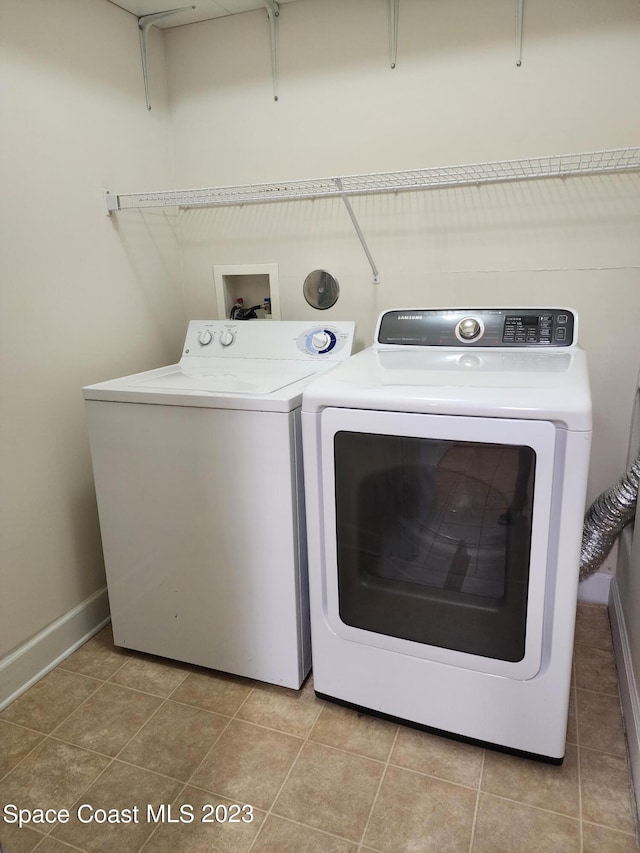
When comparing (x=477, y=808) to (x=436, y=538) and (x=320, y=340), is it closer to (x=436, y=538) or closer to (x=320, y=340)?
(x=436, y=538)

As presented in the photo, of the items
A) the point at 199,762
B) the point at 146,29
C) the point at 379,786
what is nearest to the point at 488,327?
the point at 379,786

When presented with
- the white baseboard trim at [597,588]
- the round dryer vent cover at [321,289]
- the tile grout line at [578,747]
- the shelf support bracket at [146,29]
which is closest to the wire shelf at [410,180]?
the round dryer vent cover at [321,289]

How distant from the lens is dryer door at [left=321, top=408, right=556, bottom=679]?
1.22 metres

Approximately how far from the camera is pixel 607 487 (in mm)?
1977

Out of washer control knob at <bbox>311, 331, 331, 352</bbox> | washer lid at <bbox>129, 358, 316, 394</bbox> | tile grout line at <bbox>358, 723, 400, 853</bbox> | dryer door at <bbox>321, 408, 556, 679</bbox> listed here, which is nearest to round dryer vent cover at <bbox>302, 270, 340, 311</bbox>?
washer control knob at <bbox>311, 331, 331, 352</bbox>

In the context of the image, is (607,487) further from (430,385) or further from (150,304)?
(150,304)

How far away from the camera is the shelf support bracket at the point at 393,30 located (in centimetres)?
183

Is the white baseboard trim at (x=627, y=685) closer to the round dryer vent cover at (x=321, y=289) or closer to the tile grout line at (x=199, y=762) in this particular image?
the tile grout line at (x=199, y=762)

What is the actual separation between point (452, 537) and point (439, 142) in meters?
1.40

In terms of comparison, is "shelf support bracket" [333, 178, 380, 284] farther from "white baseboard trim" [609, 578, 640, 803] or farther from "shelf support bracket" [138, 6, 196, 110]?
"white baseboard trim" [609, 578, 640, 803]

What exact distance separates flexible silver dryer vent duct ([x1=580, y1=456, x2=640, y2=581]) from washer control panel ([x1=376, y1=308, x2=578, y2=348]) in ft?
1.68

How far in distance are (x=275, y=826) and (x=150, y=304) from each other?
182cm

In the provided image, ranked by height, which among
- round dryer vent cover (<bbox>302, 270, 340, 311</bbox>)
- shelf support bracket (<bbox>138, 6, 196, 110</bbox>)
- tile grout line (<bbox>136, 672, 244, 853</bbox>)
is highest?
shelf support bracket (<bbox>138, 6, 196, 110</bbox>)

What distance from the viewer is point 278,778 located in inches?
54.6
